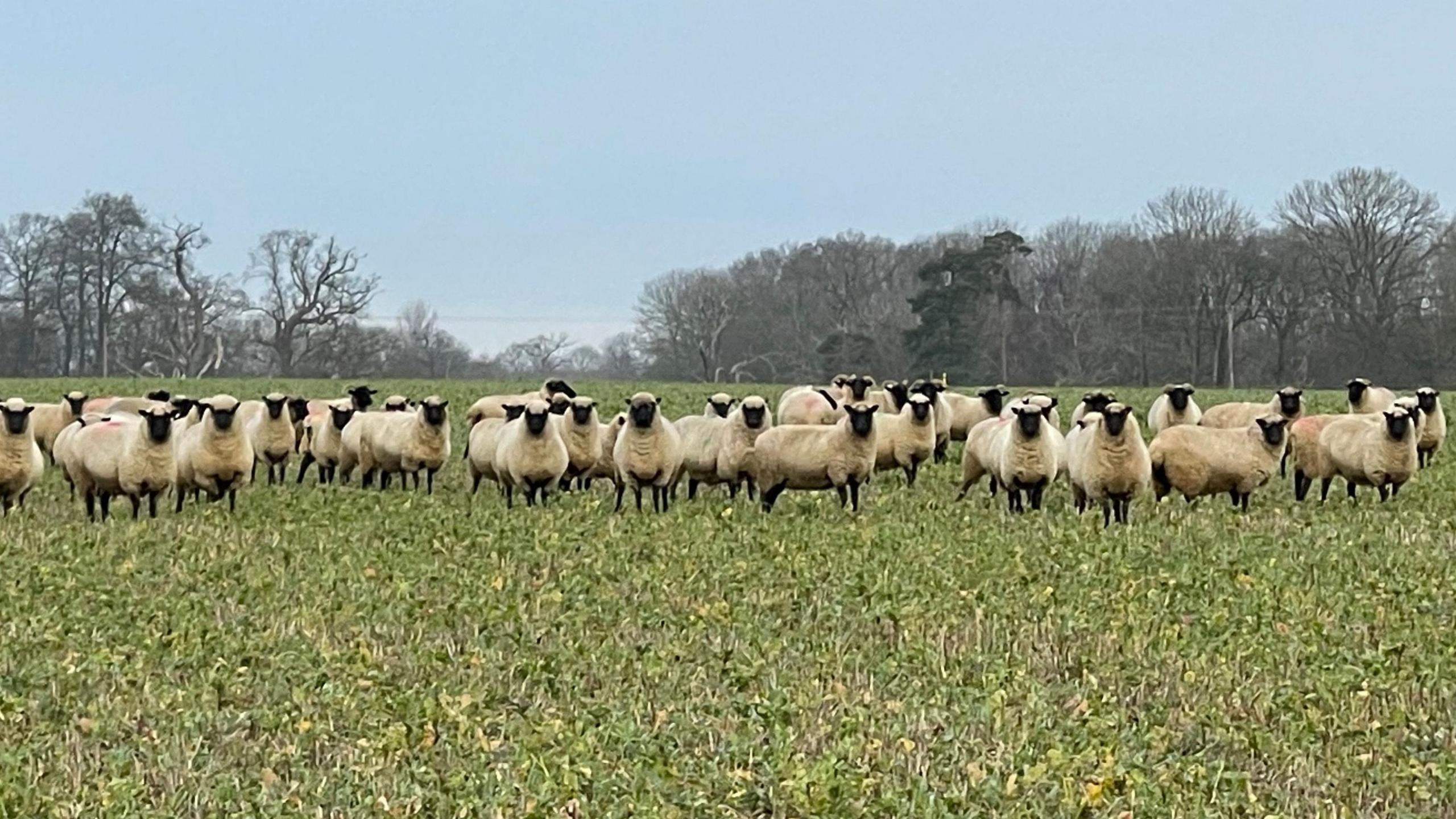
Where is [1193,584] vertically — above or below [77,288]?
below

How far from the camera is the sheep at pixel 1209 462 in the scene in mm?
14852

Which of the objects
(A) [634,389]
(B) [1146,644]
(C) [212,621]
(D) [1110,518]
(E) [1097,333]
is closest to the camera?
(B) [1146,644]

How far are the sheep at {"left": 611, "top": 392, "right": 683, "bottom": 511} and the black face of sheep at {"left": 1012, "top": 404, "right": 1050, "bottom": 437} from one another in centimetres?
369

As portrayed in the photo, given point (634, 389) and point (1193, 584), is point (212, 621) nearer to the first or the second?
point (1193, 584)

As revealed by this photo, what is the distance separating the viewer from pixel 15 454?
48.3ft

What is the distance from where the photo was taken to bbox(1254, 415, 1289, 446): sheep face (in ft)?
50.4

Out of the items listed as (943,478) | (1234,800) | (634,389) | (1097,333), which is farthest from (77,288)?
(1234,800)

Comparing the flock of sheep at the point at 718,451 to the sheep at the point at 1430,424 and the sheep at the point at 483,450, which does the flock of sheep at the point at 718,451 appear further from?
the sheep at the point at 1430,424

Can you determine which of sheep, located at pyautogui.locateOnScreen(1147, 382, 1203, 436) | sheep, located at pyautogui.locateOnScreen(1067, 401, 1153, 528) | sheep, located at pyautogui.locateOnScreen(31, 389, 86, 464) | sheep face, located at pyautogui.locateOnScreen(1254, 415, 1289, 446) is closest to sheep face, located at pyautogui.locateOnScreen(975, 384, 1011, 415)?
sheep, located at pyautogui.locateOnScreen(1147, 382, 1203, 436)

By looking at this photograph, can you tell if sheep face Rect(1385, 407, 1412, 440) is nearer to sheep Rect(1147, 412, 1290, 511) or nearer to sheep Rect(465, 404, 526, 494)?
sheep Rect(1147, 412, 1290, 511)

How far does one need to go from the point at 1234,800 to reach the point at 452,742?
318cm

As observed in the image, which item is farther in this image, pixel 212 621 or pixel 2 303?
pixel 2 303

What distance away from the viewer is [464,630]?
847 centimetres

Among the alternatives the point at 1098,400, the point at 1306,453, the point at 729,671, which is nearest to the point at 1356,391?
the point at 1098,400
